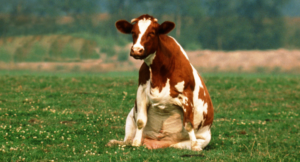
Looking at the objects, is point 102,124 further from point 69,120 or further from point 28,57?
point 28,57

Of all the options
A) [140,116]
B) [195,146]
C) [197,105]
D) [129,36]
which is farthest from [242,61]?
[140,116]

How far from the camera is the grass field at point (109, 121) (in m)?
10.4

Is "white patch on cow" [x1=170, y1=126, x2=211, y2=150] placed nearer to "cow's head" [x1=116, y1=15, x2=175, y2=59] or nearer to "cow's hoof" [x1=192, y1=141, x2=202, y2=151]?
"cow's hoof" [x1=192, y1=141, x2=202, y2=151]

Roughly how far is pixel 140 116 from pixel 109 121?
535cm

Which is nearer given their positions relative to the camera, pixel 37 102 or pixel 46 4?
pixel 37 102

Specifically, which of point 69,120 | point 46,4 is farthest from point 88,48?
point 69,120

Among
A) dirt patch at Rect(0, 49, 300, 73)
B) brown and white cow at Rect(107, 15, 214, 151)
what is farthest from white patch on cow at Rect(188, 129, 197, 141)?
dirt patch at Rect(0, 49, 300, 73)

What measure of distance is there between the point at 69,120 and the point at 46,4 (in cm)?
5136

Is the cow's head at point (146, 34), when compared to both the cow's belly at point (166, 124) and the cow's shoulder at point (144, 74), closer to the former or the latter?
the cow's shoulder at point (144, 74)

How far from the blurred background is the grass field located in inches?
554

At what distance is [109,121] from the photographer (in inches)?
623

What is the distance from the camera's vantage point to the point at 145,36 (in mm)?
9656

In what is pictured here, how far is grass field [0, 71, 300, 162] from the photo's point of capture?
10.4m

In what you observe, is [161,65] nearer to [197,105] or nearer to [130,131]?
[197,105]
